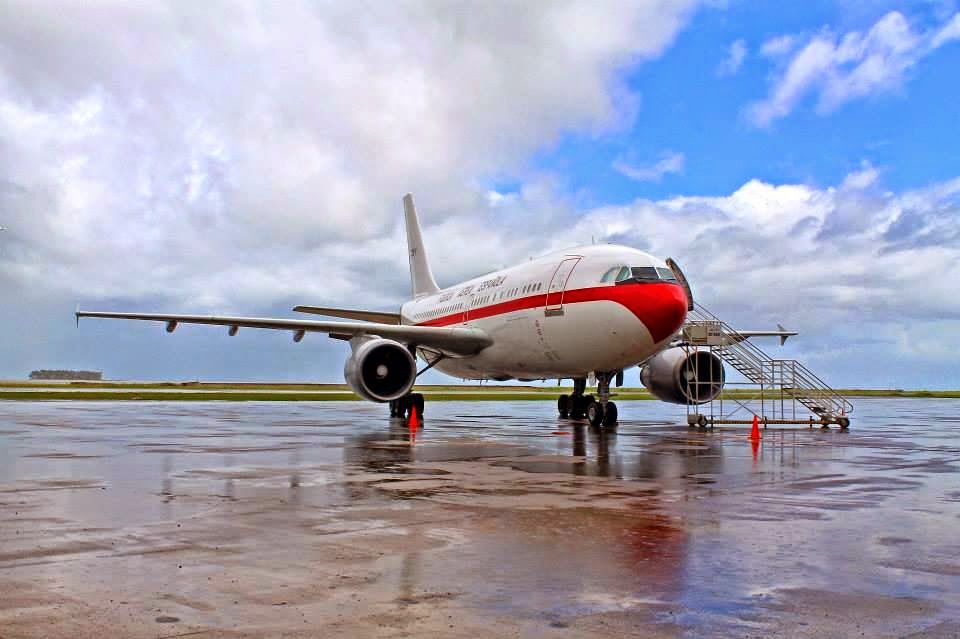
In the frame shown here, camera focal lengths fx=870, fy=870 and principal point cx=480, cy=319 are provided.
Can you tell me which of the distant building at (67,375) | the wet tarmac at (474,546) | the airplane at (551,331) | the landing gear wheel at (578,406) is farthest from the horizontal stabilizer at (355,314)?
the distant building at (67,375)

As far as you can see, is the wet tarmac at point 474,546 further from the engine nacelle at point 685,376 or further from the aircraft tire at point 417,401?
the aircraft tire at point 417,401

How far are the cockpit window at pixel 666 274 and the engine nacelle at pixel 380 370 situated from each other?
684cm

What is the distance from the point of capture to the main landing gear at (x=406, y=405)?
83.0 ft

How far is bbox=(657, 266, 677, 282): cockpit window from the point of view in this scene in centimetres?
2006

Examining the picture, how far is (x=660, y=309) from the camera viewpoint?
19.4 meters

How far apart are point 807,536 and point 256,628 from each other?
4506 millimetres

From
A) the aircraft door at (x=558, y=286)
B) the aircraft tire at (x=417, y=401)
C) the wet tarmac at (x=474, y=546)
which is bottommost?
the wet tarmac at (x=474, y=546)

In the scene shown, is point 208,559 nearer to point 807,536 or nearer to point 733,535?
point 733,535

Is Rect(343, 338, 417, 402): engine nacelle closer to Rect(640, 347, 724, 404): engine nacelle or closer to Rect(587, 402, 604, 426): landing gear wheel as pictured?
Rect(587, 402, 604, 426): landing gear wheel

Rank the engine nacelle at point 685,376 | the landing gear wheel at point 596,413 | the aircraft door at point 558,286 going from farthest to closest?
1. the engine nacelle at point 685,376
2. the landing gear wheel at point 596,413
3. the aircraft door at point 558,286

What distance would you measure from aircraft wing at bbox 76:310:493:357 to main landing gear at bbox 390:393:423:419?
1.61m

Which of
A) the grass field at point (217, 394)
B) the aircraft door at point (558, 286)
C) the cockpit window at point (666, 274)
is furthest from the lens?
the grass field at point (217, 394)

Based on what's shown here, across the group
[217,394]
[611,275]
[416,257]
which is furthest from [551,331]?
[217,394]

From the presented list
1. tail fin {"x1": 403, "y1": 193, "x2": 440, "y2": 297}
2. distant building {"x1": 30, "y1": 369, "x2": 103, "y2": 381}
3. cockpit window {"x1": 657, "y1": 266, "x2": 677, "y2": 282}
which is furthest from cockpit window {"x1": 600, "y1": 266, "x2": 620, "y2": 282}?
distant building {"x1": 30, "y1": 369, "x2": 103, "y2": 381}
